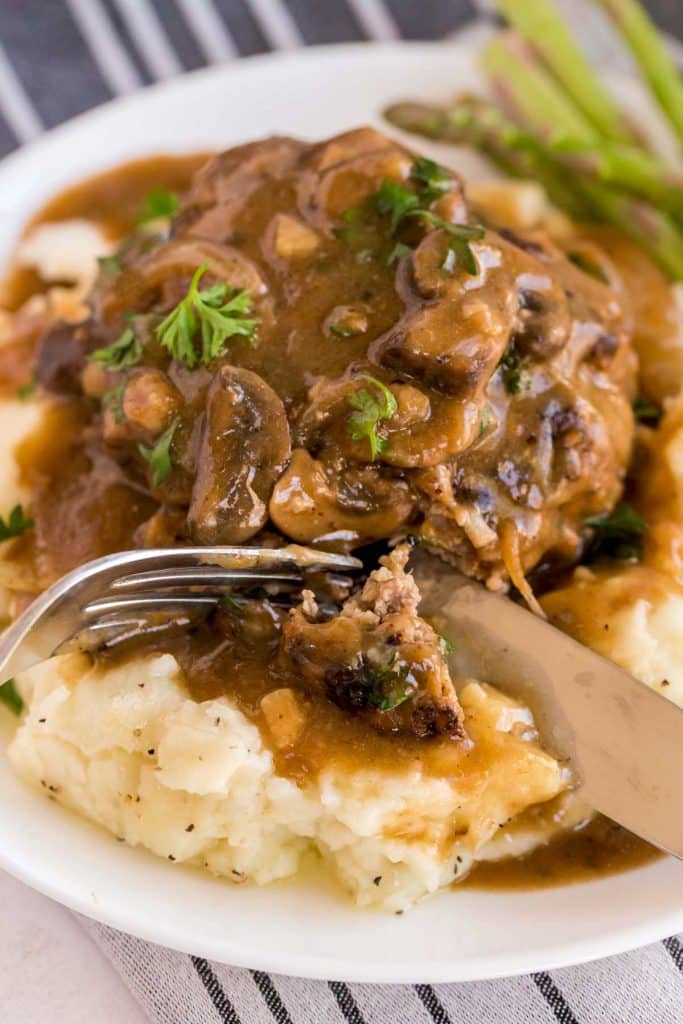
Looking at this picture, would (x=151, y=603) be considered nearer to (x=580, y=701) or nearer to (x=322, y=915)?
(x=322, y=915)

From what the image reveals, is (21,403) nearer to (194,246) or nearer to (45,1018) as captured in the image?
(194,246)

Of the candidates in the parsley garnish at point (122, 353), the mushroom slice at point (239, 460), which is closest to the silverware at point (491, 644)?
the mushroom slice at point (239, 460)

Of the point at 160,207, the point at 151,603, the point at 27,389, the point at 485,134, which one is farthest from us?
the point at 485,134

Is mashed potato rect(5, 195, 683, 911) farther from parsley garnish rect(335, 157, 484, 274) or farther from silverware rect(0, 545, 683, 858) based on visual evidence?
parsley garnish rect(335, 157, 484, 274)

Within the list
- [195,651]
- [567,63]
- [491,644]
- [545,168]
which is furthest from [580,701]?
[567,63]

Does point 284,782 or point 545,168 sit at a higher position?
point 545,168

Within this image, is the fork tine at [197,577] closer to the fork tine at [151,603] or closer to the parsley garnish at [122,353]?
the fork tine at [151,603]

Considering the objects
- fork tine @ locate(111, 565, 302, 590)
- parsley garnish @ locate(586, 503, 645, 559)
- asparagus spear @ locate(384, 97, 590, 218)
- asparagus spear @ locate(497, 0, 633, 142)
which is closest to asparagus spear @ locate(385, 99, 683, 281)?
asparagus spear @ locate(384, 97, 590, 218)
